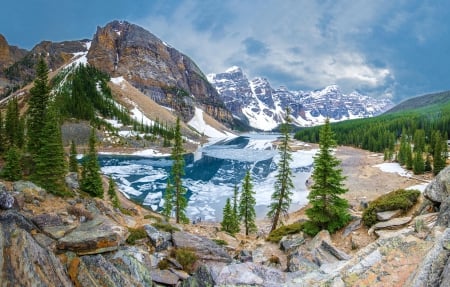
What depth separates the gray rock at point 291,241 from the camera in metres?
19.0

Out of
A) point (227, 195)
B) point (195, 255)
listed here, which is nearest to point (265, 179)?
point (227, 195)

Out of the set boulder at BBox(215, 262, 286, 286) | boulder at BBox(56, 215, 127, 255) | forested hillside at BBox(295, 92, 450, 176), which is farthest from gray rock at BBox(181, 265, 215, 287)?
forested hillside at BBox(295, 92, 450, 176)

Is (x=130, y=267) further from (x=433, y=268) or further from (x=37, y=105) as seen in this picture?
(x=37, y=105)

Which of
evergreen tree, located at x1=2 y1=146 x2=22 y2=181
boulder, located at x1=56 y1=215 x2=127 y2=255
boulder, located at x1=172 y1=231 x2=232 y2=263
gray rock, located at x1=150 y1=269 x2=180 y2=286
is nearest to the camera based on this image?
boulder, located at x1=56 y1=215 x2=127 y2=255

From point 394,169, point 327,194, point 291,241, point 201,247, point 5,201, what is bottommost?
point 291,241

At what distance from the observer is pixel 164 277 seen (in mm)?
11555

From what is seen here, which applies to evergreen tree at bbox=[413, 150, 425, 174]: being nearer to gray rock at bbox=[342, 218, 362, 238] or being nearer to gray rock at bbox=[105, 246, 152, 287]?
gray rock at bbox=[342, 218, 362, 238]

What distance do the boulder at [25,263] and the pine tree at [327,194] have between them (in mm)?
16518

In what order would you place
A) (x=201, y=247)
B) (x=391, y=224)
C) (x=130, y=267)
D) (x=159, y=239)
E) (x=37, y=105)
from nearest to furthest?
1. (x=130, y=267)
2. (x=201, y=247)
3. (x=159, y=239)
4. (x=391, y=224)
5. (x=37, y=105)

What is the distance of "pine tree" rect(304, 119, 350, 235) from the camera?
65.0ft

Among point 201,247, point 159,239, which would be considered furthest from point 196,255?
point 159,239

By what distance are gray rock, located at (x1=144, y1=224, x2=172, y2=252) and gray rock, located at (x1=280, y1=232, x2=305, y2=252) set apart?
8.24 meters

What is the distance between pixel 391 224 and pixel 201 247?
11831 mm

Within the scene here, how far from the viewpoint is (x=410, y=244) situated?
7.79 m
